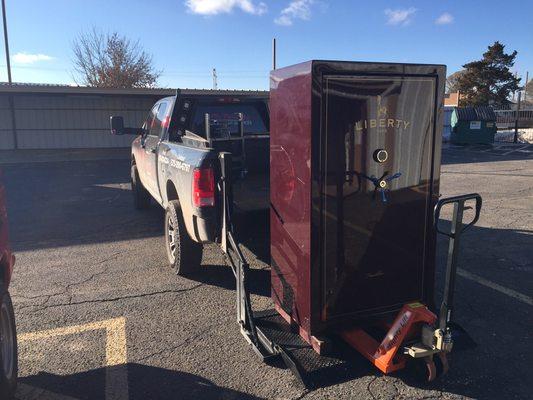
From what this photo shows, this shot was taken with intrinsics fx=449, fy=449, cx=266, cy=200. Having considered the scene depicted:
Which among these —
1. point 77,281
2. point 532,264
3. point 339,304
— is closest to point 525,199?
point 532,264

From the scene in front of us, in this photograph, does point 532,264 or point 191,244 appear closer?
point 191,244

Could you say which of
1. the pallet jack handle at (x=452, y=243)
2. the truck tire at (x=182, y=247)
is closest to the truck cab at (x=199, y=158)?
the truck tire at (x=182, y=247)

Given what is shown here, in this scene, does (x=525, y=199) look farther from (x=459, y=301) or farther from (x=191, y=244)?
(x=191, y=244)

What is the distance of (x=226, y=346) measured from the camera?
3664 mm

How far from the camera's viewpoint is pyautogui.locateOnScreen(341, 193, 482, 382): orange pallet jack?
2934 mm

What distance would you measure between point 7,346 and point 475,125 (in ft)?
85.0

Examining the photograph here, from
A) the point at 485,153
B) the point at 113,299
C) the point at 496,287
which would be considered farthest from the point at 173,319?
the point at 485,153

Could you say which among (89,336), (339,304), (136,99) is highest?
(136,99)

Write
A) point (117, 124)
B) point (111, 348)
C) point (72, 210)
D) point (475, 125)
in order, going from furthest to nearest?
point (475, 125) < point (72, 210) < point (117, 124) < point (111, 348)

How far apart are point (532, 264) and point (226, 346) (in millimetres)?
4117

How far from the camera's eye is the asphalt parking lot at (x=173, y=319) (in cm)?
311

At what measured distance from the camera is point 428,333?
10.0ft

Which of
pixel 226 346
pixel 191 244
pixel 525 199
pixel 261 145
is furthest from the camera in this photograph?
pixel 525 199

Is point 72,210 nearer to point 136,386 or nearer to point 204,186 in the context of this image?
point 204,186
